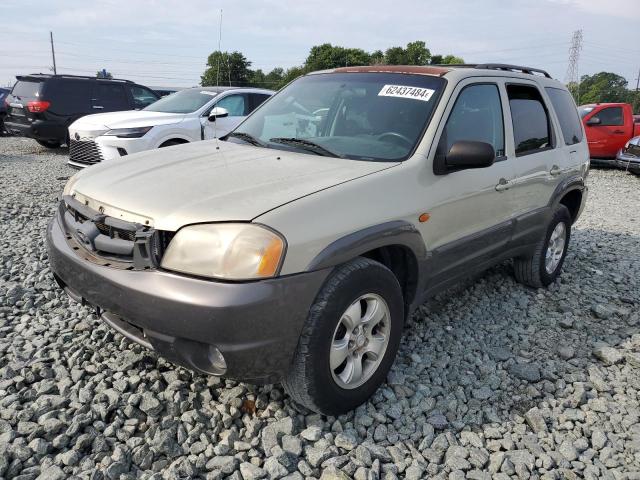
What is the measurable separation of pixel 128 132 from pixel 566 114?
19.1 feet

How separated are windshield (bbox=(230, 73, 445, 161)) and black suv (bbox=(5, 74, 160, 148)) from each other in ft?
29.3

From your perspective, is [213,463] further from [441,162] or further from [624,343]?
[624,343]

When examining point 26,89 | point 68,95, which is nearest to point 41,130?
point 68,95

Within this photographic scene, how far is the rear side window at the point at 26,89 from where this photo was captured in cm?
1077

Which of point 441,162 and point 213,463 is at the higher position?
point 441,162

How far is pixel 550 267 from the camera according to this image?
445 cm

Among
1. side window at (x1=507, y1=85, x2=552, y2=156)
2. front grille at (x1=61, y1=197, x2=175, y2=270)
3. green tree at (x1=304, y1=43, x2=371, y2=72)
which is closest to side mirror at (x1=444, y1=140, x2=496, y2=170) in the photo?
side window at (x1=507, y1=85, x2=552, y2=156)

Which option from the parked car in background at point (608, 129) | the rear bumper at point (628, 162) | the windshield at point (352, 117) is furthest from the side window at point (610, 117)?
the windshield at point (352, 117)

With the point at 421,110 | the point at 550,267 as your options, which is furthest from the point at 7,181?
the point at 550,267

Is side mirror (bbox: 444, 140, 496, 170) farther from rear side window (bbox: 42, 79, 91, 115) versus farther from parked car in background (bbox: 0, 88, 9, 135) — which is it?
parked car in background (bbox: 0, 88, 9, 135)

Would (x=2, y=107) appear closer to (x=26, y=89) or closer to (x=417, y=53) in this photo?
(x=26, y=89)

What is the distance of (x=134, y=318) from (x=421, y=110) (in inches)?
77.7

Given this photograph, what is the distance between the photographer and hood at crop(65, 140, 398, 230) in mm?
2146

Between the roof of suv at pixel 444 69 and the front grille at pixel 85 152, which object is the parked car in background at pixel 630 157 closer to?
the roof of suv at pixel 444 69
